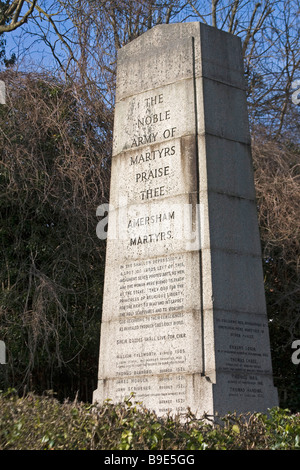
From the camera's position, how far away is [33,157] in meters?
12.6

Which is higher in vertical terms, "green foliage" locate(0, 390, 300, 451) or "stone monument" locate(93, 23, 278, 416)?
"stone monument" locate(93, 23, 278, 416)

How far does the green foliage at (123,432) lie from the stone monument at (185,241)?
5.65ft

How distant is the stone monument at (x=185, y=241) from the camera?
7.55 m

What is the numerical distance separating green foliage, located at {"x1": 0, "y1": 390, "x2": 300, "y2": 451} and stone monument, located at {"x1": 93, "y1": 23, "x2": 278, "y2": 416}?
172 cm

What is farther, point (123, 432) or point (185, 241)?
point (185, 241)

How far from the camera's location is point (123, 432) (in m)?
4.95

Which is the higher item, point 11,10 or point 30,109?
point 11,10

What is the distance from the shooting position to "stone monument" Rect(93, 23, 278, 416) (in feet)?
24.8

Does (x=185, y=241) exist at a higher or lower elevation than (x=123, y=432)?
higher

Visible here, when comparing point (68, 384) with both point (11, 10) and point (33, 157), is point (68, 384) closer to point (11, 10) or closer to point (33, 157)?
point (33, 157)

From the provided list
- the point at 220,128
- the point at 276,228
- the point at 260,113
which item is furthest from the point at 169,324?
the point at 260,113

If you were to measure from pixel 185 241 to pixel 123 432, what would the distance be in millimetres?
3246

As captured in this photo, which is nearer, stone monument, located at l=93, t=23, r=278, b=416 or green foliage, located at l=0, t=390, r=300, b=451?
green foliage, located at l=0, t=390, r=300, b=451

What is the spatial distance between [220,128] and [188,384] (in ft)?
9.12
